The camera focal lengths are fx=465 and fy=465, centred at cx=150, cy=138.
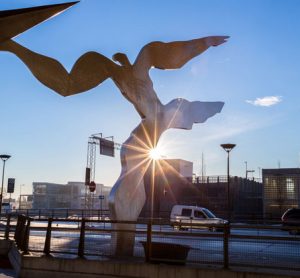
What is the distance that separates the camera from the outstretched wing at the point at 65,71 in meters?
13.1

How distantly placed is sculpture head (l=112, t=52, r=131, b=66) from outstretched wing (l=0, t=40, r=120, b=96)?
0.45 metres

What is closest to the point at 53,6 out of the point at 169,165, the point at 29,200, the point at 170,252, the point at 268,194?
the point at 170,252

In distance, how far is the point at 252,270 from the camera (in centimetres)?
1026

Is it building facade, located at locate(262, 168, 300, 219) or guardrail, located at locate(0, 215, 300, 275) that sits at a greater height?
building facade, located at locate(262, 168, 300, 219)

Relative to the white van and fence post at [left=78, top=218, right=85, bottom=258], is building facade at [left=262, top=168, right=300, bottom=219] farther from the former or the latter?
fence post at [left=78, top=218, right=85, bottom=258]

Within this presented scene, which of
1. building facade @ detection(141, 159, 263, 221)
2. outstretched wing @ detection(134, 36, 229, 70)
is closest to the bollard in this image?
outstretched wing @ detection(134, 36, 229, 70)

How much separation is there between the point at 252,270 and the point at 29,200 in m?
133

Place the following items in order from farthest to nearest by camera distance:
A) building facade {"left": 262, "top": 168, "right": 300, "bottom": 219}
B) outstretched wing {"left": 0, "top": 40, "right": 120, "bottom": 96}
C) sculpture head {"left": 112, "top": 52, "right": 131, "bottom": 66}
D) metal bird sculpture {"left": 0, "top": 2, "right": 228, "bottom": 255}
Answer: building facade {"left": 262, "top": 168, "right": 300, "bottom": 219} → sculpture head {"left": 112, "top": 52, "right": 131, "bottom": 66} → metal bird sculpture {"left": 0, "top": 2, "right": 228, "bottom": 255} → outstretched wing {"left": 0, "top": 40, "right": 120, "bottom": 96}

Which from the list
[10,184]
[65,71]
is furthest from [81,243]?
[10,184]

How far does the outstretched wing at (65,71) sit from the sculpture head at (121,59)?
454 mm

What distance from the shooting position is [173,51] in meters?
15.9

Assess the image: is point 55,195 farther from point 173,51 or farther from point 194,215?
point 173,51

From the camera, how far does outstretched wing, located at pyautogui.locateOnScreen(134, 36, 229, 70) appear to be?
15.5 metres

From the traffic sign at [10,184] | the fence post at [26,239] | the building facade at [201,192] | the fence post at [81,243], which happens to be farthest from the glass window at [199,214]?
the building facade at [201,192]
